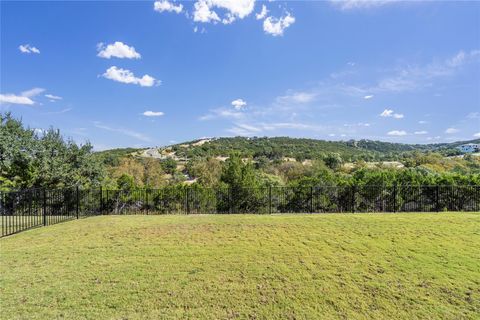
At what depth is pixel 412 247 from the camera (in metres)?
6.34

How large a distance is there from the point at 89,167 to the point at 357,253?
14748 millimetres

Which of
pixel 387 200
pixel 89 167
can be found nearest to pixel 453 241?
pixel 387 200

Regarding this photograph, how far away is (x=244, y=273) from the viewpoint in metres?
4.88

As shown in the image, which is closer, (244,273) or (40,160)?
(244,273)

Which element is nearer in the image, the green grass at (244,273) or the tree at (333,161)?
the green grass at (244,273)

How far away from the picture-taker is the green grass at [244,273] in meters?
3.77

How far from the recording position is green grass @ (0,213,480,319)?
377 centimetres

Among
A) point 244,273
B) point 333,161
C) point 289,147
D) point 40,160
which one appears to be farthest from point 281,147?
point 244,273

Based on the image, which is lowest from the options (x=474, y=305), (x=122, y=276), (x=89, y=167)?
(x=474, y=305)

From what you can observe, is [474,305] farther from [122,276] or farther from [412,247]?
[122,276]

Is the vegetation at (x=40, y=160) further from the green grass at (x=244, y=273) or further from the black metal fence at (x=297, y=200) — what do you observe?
the green grass at (x=244, y=273)

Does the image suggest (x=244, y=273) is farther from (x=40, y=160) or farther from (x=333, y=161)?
(x=333, y=161)

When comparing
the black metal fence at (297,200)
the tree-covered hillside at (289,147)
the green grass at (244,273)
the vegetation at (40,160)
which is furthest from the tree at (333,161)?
the vegetation at (40,160)

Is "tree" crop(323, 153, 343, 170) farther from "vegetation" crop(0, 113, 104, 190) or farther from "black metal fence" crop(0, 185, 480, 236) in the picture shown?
"vegetation" crop(0, 113, 104, 190)
